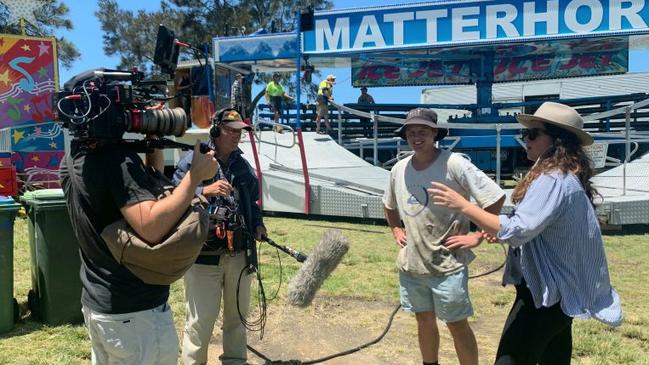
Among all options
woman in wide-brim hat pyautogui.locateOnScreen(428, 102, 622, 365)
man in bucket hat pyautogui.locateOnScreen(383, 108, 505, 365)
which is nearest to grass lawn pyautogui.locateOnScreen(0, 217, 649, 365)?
man in bucket hat pyautogui.locateOnScreen(383, 108, 505, 365)

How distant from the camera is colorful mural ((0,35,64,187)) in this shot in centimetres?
1324

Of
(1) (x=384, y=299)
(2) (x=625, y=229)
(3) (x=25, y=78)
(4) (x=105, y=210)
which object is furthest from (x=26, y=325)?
(3) (x=25, y=78)

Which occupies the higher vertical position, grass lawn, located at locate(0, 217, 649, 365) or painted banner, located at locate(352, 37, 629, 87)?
painted banner, located at locate(352, 37, 629, 87)

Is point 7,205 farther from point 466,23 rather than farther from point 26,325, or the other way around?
point 466,23

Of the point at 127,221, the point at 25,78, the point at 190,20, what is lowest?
the point at 127,221

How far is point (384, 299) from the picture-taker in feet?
18.0

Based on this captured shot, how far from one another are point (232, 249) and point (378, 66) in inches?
596

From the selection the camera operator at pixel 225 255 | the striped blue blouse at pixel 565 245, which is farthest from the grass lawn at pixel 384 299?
the striped blue blouse at pixel 565 245

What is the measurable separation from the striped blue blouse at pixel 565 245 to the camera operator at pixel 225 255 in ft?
5.50

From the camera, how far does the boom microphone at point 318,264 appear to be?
164 inches

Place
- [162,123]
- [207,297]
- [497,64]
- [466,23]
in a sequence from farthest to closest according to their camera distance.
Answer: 1. [497,64]
2. [466,23]
3. [207,297]
4. [162,123]

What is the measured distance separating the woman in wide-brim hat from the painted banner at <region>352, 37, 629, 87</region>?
12.9 metres

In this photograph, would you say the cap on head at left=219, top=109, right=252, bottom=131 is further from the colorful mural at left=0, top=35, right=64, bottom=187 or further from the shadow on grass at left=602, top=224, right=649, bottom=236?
the colorful mural at left=0, top=35, right=64, bottom=187

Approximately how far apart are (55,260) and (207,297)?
1.81m
